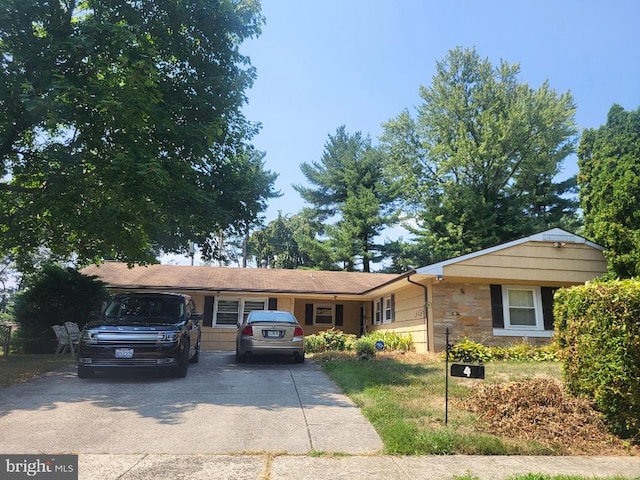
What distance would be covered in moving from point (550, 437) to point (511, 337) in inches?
362

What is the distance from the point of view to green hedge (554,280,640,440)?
5.35 m

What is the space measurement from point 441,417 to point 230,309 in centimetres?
1473

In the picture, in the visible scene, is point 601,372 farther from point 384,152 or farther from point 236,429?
point 384,152

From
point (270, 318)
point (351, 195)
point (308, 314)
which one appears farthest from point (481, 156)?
point (270, 318)

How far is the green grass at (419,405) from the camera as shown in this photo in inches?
194

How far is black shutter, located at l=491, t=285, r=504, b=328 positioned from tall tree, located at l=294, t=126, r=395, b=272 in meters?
20.9

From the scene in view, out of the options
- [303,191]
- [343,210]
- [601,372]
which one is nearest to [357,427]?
[601,372]

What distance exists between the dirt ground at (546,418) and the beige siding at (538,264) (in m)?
7.07

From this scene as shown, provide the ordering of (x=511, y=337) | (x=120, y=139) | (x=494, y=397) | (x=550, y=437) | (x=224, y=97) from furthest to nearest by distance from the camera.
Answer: (x=511, y=337) → (x=224, y=97) → (x=120, y=139) → (x=494, y=397) → (x=550, y=437)

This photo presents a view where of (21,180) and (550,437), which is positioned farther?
(21,180)

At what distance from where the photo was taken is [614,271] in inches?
523

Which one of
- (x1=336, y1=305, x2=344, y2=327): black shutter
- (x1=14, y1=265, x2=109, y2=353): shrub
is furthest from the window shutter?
(x1=14, y1=265, x2=109, y2=353): shrub

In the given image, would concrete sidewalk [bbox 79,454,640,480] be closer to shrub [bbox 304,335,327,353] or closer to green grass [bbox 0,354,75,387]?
green grass [bbox 0,354,75,387]

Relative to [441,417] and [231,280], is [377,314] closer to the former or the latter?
[231,280]
